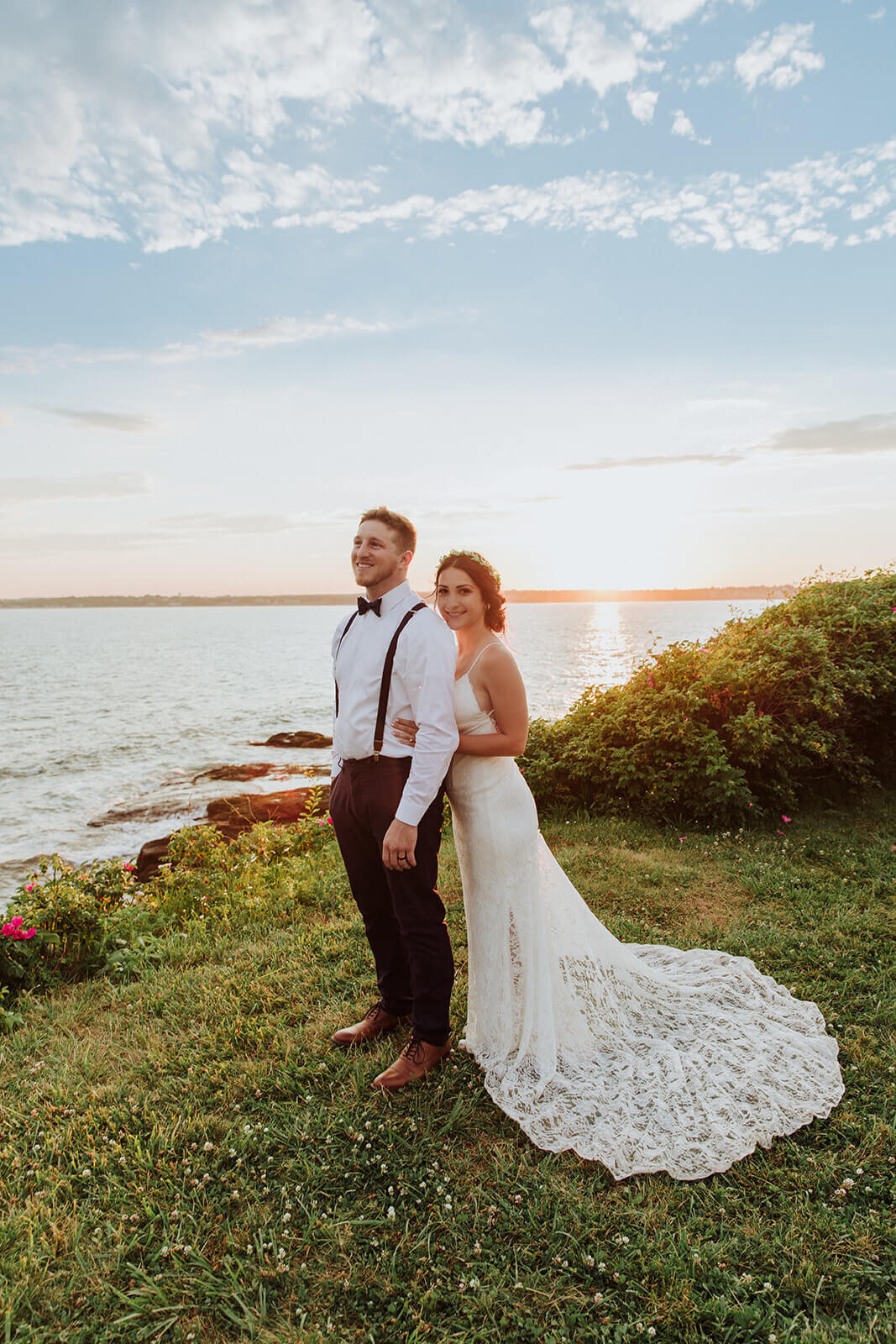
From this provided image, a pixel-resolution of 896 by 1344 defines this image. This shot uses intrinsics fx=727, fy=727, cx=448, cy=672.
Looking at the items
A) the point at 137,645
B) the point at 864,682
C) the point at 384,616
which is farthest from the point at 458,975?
the point at 137,645

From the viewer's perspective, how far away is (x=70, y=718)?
30578mm

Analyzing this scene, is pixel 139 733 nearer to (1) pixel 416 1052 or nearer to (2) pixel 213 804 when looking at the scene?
(2) pixel 213 804

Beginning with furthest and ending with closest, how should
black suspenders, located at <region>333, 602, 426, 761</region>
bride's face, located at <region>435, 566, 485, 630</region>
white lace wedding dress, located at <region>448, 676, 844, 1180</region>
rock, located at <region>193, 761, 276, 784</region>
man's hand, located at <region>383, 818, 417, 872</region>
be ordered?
1. rock, located at <region>193, 761, 276, 784</region>
2. bride's face, located at <region>435, 566, 485, 630</region>
3. black suspenders, located at <region>333, 602, 426, 761</region>
4. man's hand, located at <region>383, 818, 417, 872</region>
5. white lace wedding dress, located at <region>448, 676, 844, 1180</region>

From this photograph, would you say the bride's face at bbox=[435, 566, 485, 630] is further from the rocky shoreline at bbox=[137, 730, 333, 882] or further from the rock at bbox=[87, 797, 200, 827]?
the rock at bbox=[87, 797, 200, 827]

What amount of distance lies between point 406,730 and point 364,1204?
2183 mm

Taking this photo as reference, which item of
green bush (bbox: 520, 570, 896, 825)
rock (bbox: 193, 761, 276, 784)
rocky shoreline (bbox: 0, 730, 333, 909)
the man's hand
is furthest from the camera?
rock (bbox: 193, 761, 276, 784)

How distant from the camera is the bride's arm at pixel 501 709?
4031 mm

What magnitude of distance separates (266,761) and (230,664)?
43.9m

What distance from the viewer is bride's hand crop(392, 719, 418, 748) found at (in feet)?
12.8

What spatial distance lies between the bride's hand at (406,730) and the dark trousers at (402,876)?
11cm

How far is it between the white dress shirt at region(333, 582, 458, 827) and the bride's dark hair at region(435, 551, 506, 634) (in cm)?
32

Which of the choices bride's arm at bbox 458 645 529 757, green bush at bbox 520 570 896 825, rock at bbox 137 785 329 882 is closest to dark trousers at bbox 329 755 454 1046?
bride's arm at bbox 458 645 529 757

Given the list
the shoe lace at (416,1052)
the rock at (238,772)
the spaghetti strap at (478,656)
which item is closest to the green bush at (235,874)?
the shoe lace at (416,1052)

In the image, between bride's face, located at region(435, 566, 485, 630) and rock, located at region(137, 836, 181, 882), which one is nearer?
bride's face, located at region(435, 566, 485, 630)
